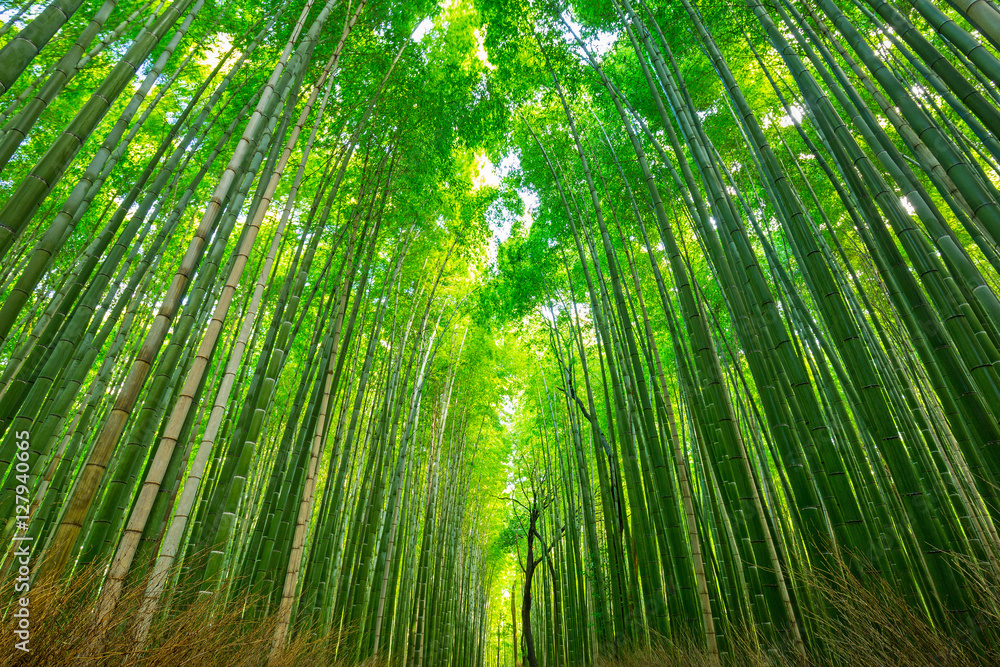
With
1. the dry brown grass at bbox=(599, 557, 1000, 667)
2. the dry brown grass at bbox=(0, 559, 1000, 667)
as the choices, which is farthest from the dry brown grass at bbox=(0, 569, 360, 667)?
the dry brown grass at bbox=(599, 557, 1000, 667)

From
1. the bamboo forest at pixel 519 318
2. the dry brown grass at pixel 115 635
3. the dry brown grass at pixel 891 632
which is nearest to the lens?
the dry brown grass at pixel 115 635

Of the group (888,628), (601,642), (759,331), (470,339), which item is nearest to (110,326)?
(759,331)

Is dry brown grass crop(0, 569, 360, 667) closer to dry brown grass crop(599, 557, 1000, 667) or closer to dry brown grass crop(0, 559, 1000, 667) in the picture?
dry brown grass crop(0, 559, 1000, 667)

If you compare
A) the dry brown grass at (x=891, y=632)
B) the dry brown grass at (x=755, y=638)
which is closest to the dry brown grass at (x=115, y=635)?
the dry brown grass at (x=755, y=638)

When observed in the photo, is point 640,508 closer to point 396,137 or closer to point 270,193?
point 270,193

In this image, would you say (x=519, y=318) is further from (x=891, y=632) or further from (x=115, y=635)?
(x=115, y=635)

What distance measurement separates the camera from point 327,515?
3771 mm

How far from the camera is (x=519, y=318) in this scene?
22.4 ft

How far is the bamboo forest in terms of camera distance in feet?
4.99

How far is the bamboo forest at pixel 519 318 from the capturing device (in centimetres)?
152

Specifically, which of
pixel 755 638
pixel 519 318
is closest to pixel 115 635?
pixel 755 638

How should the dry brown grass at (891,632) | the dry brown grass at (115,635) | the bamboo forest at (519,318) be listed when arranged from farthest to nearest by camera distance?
the bamboo forest at (519,318) < the dry brown grass at (891,632) < the dry brown grass at (115,635)

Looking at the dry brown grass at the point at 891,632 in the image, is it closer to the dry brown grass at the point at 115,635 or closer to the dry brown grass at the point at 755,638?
the dry brown grass at the point at 755,638

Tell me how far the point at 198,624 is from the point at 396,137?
425 centimetres
